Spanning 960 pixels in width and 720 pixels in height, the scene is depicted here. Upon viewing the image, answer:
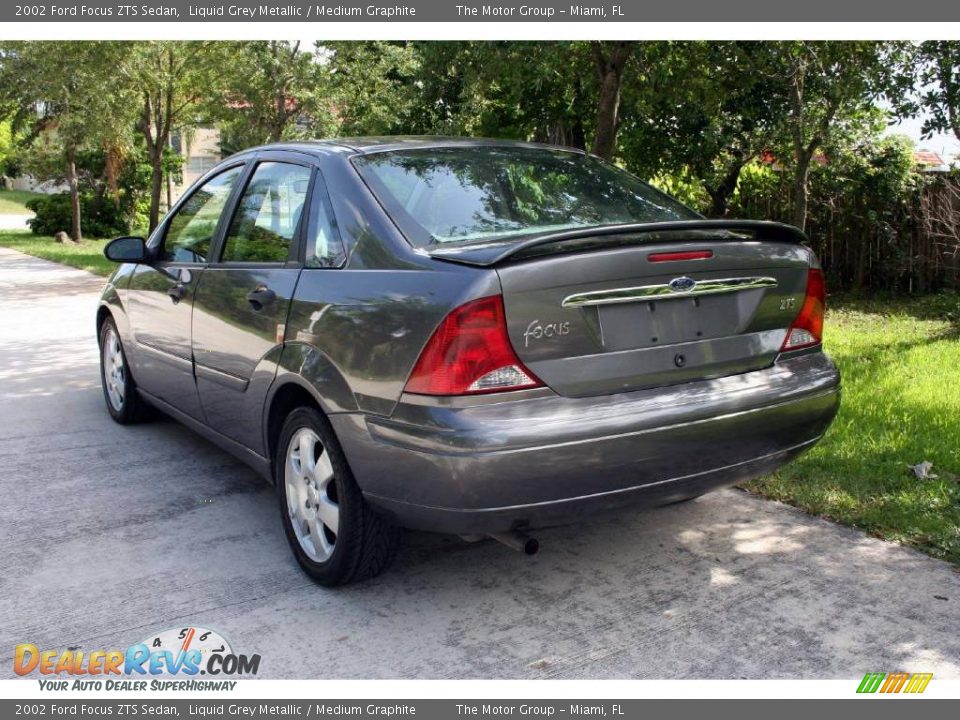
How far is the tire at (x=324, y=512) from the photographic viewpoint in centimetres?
372

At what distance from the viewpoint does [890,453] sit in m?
5.34

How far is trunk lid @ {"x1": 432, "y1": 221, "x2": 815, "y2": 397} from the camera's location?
3322 millimetres

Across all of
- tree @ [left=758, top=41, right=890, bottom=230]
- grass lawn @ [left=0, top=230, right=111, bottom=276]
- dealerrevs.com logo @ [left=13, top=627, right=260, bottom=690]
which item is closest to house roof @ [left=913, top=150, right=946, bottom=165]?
tree @ [left=758, top=41, right=890, bottom=230]

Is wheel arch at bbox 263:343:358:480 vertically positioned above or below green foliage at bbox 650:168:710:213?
below

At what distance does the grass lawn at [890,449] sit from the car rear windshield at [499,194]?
4.98ft

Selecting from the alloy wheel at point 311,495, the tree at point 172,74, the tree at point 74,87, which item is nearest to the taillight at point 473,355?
the alloy wheel at point 311,495

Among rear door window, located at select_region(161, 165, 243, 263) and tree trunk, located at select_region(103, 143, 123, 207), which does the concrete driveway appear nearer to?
rear door window, located at select_region(161, 165, 243, 263)

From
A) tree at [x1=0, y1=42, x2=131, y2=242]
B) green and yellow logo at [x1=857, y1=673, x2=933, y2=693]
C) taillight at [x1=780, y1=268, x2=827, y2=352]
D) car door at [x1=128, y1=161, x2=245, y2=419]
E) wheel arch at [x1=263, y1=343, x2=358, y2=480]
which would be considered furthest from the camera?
Answer: tree at [x1=0, y1=42, x2=131, y2=242]

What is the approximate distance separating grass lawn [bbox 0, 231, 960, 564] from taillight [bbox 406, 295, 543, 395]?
2089 millimetres

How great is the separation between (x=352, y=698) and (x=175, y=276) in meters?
2.76

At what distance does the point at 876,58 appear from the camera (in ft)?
30.6

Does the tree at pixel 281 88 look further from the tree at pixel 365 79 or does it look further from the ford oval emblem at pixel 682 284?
the ford oval emblem at pixel 682 284
